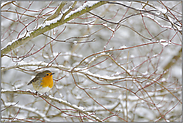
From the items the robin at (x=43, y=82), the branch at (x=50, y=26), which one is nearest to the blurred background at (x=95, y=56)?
the branch at (x=50, y=26)

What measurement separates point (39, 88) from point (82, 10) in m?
1.83

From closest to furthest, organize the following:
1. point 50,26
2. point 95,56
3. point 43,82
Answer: point 50,26 < point 95,56 < point 43,82

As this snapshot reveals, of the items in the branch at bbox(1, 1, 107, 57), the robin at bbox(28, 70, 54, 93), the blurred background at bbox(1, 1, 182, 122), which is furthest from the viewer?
the robin at bbox(28, 70, 54, 93)

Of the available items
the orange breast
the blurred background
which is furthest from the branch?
the orange breast

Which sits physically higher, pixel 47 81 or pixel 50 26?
pixel 50 26

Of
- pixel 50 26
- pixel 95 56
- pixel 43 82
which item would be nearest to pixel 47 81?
pixel 43 82

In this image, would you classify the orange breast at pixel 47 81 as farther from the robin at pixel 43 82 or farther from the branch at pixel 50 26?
the branch at pixel 50 26

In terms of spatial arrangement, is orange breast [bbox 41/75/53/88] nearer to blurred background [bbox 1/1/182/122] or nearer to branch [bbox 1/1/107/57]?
blurred background [bbox 1/1/182/122]

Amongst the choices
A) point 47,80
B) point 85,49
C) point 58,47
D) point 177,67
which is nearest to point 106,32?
point 85,49

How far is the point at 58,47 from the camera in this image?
5.68 meters

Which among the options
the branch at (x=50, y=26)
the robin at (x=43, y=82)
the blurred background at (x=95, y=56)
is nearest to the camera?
the branch at (x=50, y=26)

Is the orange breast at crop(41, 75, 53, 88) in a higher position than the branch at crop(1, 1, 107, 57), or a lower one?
lower

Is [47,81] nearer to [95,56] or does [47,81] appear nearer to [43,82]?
[43,82]

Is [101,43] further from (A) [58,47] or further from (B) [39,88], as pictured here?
(B) [39,88]
